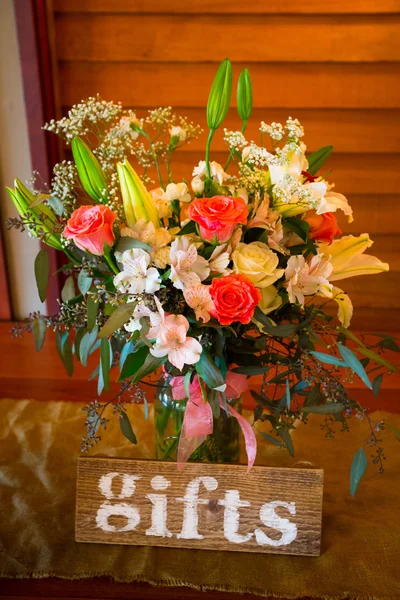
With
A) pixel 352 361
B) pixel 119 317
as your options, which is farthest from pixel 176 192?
pixel 352 361

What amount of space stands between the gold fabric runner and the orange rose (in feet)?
0.96

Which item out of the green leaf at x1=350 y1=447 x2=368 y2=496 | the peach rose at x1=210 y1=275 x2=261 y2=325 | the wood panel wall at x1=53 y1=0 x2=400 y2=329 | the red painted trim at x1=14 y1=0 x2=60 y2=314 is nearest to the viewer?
the peach rose at x1=210 y1=275 x2=261 y2=325

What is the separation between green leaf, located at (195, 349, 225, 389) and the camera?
2.15 ft

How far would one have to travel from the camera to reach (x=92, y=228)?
0.62 meters

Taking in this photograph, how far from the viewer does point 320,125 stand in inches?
61.0

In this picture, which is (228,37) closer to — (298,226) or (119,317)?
(298,226)

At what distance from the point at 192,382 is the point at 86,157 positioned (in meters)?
0.29

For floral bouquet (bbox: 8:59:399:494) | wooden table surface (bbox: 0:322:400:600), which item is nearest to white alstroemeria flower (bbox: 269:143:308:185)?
floral bouquet (bbox: 8:59:399:494)

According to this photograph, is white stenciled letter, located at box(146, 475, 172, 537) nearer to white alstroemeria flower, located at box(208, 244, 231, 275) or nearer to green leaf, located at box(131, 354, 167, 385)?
green leaf, located at box(131, 354, 167, 385)

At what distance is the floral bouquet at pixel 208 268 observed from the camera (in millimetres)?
631

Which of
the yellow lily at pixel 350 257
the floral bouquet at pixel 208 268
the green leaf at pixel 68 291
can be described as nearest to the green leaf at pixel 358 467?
the floral bouquet at pixel 208 268

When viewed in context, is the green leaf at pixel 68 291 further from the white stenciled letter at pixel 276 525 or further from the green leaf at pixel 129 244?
the white stenciled letter at pixel 276 525

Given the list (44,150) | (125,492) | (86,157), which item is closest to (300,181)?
(86,157)

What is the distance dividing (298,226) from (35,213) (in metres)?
0.31
